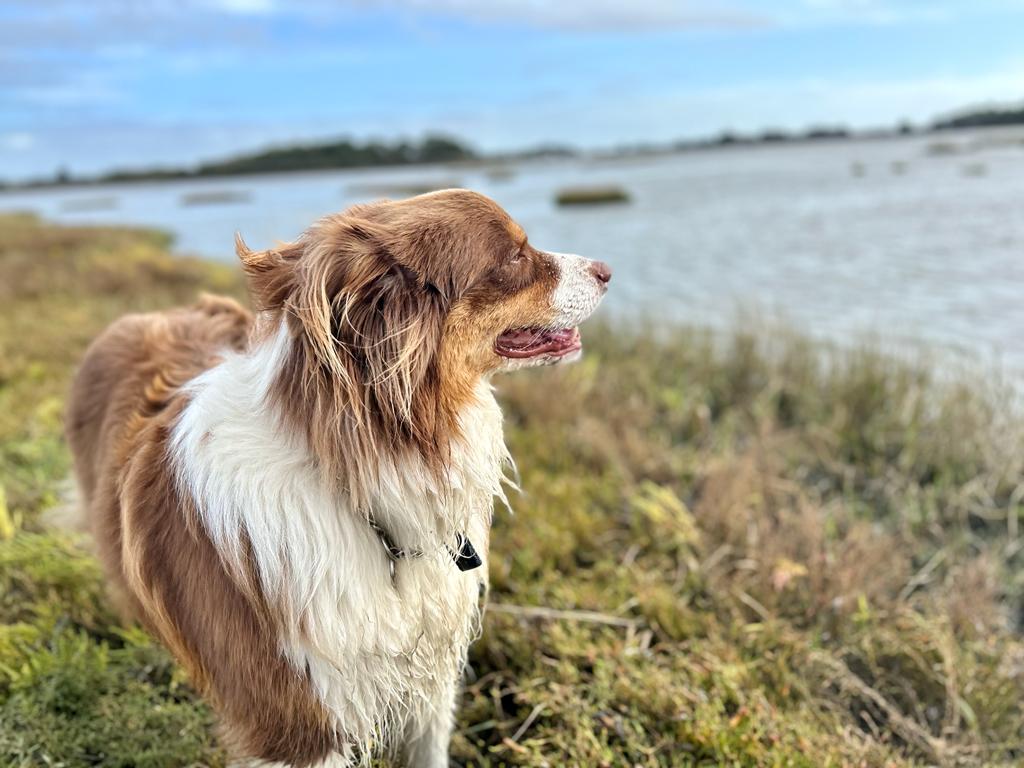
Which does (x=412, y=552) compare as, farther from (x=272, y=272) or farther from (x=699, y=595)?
(x=699, y=595)

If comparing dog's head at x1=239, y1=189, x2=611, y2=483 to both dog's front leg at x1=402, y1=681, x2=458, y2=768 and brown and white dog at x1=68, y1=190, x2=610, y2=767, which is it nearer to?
brown and white dog at x1=68, y1=190, x2=610, y2=767

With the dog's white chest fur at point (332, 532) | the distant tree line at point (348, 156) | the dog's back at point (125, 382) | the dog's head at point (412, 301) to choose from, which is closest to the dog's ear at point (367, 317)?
the dog's head at point (412, 301)

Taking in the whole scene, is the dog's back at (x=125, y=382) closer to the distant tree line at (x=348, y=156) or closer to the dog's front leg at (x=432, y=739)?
the dog's front leg at (x=432, y=739)

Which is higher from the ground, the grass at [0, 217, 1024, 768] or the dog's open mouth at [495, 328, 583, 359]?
the dog's open mouth at [495, 328, 583, 359]

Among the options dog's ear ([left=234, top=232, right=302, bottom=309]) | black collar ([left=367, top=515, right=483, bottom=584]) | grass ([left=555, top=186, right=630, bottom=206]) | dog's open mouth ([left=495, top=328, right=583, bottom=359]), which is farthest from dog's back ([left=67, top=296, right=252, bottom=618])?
grass ([left=555, top=186, right=630, bottom=206])

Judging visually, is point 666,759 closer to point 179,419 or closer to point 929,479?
point 179,419

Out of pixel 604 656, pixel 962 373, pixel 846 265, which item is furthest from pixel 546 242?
pixel 604 656

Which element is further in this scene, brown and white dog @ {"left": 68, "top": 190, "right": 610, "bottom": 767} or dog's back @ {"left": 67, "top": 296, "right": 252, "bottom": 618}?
dog's back @ {"left": 67, "top": 296, "right": 252, "bottom": 618}

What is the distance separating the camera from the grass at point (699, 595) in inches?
130

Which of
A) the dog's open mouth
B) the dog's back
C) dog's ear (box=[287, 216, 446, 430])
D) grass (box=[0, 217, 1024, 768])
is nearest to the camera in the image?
dog's ear (box=[287, 216, 446, 430])

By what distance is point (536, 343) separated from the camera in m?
2.82

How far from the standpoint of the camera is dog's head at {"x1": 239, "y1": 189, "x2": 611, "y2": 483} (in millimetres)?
2322

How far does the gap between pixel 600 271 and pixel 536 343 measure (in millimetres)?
427

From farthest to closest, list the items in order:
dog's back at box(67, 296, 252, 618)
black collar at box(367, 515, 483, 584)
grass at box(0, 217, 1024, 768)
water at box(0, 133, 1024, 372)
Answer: water at box(0, 133, 1024, 372) < grass at box(0, 217, 1024, 768) < dog's back at box(67, 296, 252, 618) < black collar at box(367, 515, 483, 584)
